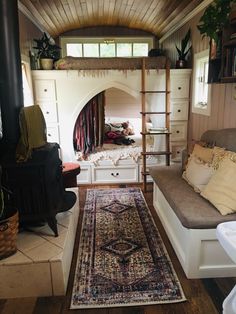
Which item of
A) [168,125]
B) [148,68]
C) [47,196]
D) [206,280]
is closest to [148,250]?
[206,280]

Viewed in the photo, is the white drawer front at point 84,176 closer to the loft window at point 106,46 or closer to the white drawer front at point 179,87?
the white drawer front at point 179,87

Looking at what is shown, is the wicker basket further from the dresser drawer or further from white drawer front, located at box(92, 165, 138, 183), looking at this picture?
the dresser drawer

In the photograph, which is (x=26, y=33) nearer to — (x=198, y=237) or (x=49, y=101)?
(x=49, y=101)

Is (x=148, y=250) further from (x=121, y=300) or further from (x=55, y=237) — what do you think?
(x=55, y=237)

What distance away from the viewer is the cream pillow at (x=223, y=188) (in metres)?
1.97

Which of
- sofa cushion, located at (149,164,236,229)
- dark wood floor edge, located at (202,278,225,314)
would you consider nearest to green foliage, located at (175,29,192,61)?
sofa cushion, located at (149,164,236,229)

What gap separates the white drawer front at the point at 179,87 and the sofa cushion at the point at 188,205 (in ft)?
4.91

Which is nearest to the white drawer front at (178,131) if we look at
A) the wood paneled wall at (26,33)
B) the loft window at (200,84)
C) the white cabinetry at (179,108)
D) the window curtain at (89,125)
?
the white cabinetry at (179,108)

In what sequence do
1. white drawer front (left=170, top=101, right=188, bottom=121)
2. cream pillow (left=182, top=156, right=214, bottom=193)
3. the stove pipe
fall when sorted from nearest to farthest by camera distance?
the stove pipe
cream pillow (left=182, top=156, right=214, bottom=193)
white drawer front (left=170, top=101, right=188, bottom=121)

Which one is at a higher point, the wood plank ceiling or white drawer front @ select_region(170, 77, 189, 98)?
the wood plank ceiling

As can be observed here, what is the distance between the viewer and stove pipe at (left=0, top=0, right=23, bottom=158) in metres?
2.04

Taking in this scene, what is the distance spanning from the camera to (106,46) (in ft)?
19.4

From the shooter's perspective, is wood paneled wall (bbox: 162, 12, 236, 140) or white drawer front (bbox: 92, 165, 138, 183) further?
white drawer front (bbox: 92, 165, 138, 183)

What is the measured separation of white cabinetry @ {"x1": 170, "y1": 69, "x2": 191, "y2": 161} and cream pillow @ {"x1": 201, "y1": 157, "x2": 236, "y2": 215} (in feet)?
6.04
